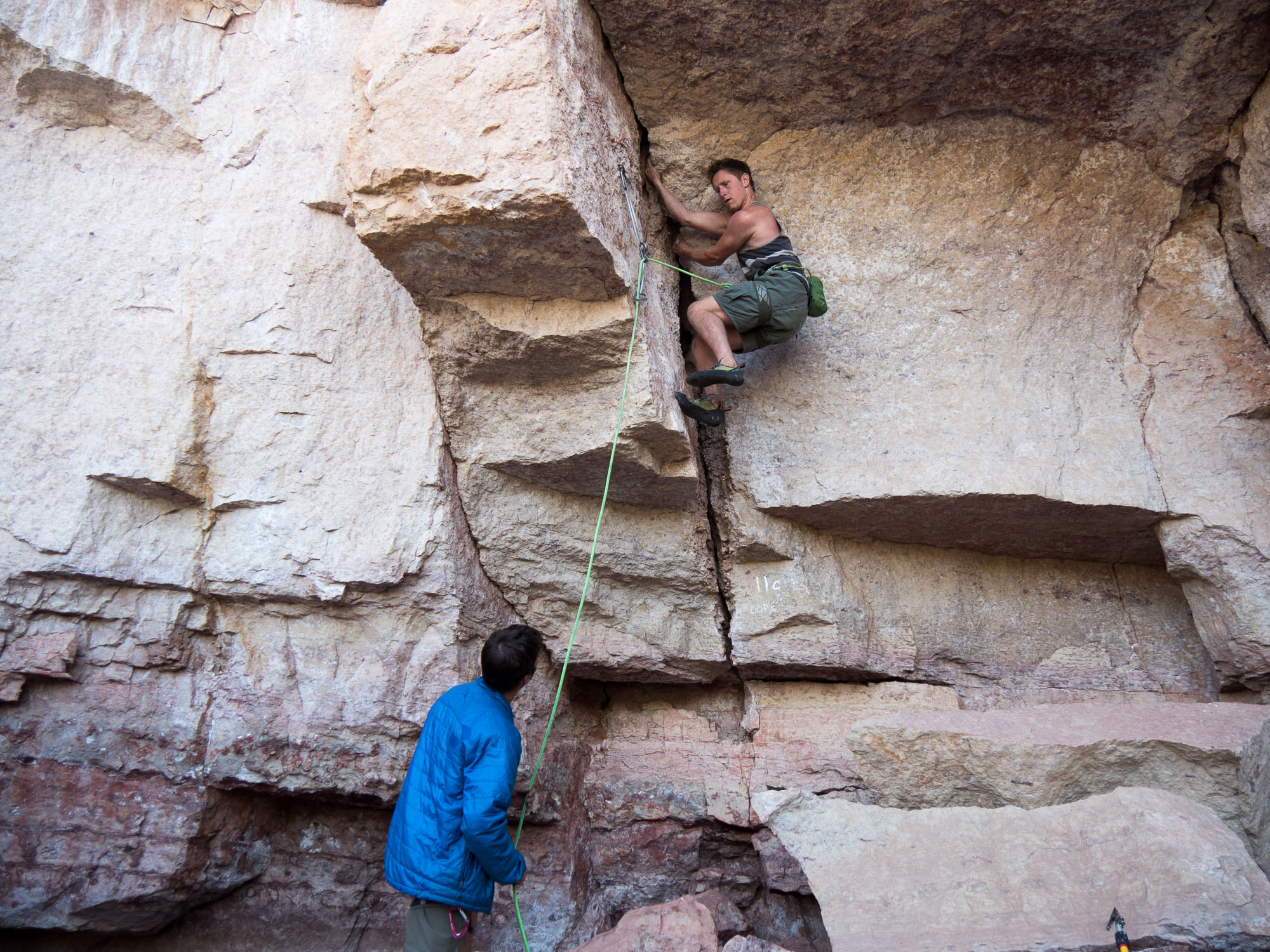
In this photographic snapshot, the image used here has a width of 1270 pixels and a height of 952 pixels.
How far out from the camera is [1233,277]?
10.7 ft

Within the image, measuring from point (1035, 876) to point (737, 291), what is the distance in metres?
2.12

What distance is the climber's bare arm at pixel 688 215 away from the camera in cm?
343

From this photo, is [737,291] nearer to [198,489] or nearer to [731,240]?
[731,240]

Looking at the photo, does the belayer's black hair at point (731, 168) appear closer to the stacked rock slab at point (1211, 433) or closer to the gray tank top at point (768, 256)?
the gray tank top at point (768, 256)

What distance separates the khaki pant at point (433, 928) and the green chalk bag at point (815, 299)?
2392mm

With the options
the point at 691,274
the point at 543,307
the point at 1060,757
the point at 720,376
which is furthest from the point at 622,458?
the point at 1060,757

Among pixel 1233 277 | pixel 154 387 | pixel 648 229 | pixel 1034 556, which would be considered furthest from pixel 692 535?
pixel 1233 277

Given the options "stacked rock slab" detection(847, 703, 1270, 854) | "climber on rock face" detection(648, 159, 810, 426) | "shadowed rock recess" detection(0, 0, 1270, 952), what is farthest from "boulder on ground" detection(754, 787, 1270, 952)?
"climber on rock face" detection(648, 159, 810, 426)

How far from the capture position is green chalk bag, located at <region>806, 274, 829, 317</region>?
3250 millimetres

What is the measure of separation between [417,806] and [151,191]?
2490 mm

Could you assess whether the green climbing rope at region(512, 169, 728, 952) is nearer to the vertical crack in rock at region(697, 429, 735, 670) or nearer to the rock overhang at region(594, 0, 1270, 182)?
the vertical crack in rock at region(697, 429, 735, 670)

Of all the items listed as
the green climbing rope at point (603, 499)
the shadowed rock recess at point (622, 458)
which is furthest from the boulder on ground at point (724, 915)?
the green climbing rope at point (603, 499)

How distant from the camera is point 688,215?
11.2 ft

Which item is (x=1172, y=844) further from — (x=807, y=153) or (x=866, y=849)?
(x=807, y=153)
